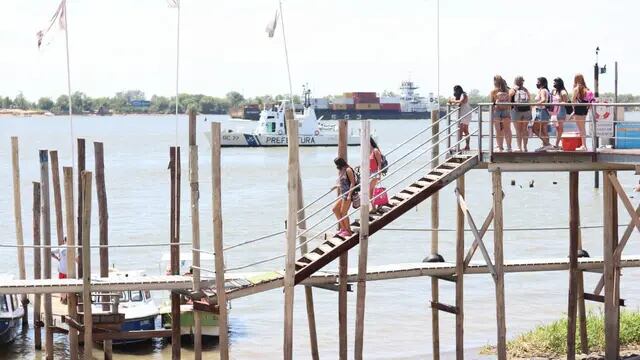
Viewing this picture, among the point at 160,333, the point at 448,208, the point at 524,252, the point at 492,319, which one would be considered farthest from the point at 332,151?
the point at 160,333

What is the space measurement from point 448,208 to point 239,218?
34.3 ft

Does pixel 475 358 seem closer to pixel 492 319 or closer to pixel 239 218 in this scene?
pixel 492 319

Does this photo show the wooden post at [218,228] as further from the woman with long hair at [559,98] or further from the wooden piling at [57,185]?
the wooden piling at [57,185]

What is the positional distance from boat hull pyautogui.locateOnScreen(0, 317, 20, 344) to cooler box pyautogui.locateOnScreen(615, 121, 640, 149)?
1248cm

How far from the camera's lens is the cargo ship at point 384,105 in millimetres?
190125

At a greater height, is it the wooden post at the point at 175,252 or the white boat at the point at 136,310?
the wooden post at the point at 175,252

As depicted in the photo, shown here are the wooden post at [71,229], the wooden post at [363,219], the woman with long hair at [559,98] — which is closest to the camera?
the wooden post at [363,219]

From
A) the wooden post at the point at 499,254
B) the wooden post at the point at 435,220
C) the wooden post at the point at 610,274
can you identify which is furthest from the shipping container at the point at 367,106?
the wooden post at the point at 499,254

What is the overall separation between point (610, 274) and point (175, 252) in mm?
7665

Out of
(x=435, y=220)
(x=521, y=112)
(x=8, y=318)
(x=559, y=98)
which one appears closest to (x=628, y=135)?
(x=559, y=98)

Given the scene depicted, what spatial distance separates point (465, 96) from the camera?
21844 millimetres

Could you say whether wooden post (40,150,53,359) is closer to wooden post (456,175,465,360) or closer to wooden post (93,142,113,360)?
wooden post (93,142,113,360)

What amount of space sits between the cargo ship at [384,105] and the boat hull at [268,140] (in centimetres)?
7569

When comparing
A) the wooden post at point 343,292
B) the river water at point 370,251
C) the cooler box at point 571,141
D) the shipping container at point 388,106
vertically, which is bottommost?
the river water at point 370,251
